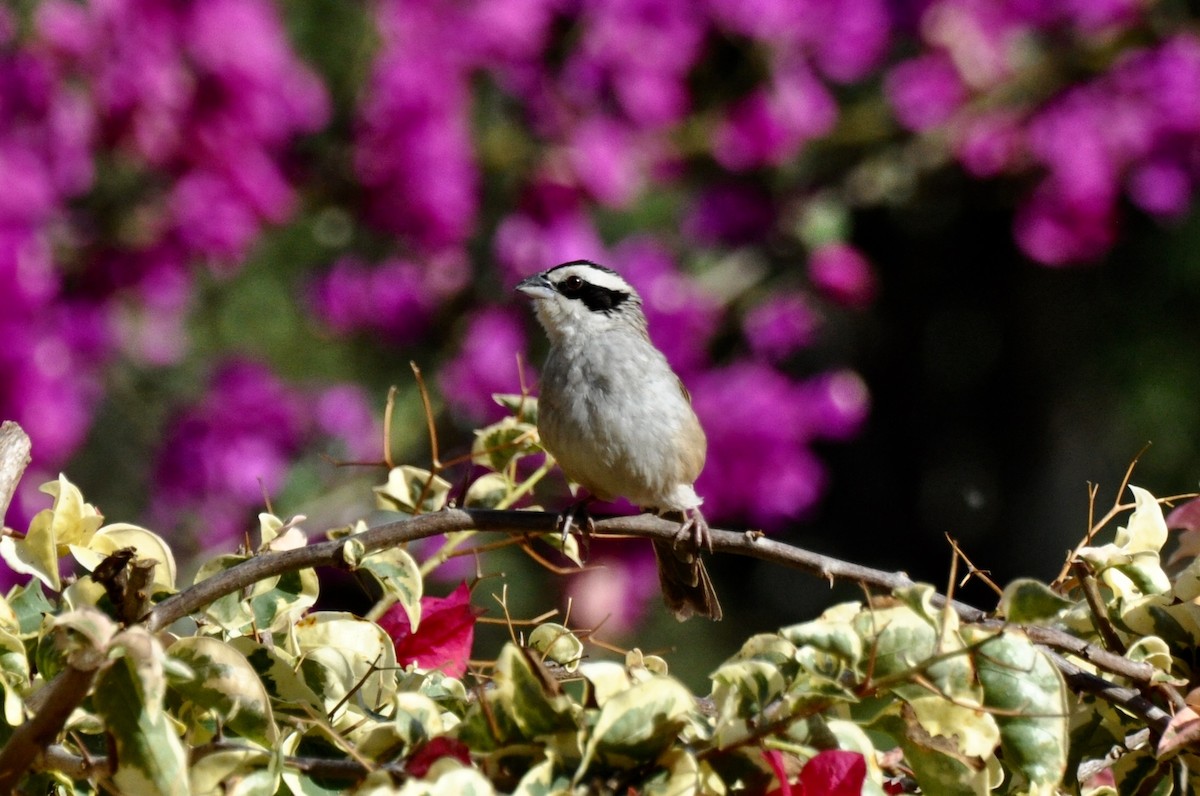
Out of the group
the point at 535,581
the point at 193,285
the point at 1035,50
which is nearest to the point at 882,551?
the point at 535,581

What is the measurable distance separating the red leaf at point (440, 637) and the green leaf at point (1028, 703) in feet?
1.80

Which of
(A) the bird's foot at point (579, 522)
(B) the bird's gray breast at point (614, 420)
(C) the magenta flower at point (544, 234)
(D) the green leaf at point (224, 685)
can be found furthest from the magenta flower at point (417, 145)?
(D) the green leaf at point (224, 685)

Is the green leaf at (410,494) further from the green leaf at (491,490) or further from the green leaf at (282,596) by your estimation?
the green leaf at (282,596)

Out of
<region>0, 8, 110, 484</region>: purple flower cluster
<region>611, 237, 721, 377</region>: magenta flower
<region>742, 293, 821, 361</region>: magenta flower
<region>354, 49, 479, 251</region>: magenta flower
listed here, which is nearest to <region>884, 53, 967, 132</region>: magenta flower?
<region>742, 293, 821, 361</region>: magenta flower

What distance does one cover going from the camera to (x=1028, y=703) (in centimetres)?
108

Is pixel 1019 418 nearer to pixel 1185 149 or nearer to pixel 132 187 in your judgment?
pixel 1185 149

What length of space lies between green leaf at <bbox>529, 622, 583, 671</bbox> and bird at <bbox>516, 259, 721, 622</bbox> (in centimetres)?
71

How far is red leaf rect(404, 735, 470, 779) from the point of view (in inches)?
39.7

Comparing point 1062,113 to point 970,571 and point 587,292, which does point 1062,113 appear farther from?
point 970,571

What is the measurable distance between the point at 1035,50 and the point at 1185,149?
923 mm

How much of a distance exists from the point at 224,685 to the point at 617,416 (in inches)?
54.3

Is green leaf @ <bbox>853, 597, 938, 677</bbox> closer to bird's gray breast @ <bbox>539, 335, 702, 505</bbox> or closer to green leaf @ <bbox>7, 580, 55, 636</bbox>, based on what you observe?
green leaf @ <bbox>7, 580, 55, 636</bbox>

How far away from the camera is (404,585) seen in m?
1.30

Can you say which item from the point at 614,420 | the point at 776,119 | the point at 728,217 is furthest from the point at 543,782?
the point at 728,217
